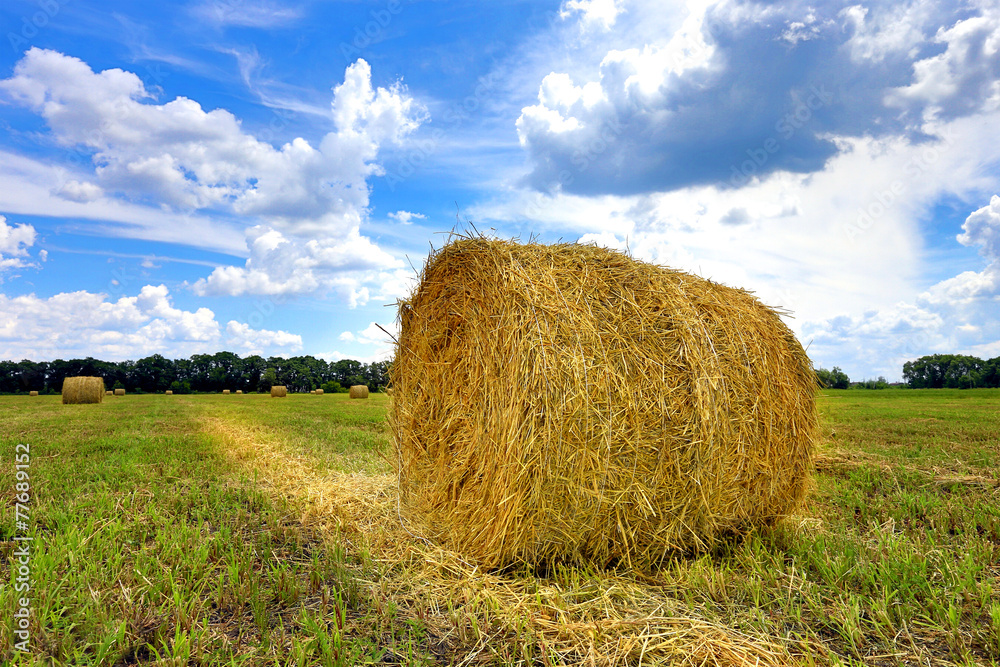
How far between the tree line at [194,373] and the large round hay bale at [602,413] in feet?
139

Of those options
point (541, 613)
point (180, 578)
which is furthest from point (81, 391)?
point (541, 613)

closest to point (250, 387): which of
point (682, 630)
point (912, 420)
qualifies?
point (912, 420)

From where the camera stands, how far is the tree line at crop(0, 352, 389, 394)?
49625mm

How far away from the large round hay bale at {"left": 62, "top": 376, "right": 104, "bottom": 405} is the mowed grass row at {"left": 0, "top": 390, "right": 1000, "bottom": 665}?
71.2ft

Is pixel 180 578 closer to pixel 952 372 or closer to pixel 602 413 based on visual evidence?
pixel 602 413

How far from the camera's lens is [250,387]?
52.0 meters

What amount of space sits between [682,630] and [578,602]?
2.48 ft

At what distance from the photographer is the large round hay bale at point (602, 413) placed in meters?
3.81

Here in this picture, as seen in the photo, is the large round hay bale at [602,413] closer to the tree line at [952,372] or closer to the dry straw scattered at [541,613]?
the dry straw scattered at [541,613]
